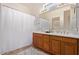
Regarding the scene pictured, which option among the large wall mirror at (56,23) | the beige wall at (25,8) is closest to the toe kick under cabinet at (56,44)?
the large wall mirror at (56,23)

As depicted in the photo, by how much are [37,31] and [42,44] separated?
0.99ft

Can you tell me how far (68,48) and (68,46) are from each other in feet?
0.16

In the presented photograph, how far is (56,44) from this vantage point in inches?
98.7

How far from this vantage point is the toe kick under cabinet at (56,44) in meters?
2.26

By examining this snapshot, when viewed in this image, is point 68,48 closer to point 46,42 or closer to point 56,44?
point 56,44

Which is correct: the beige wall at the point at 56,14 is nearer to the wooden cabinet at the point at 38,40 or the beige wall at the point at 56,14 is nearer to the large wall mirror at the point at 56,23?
the large wall mirror at the point at 56,23

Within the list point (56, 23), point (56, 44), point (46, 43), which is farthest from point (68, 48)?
point (56, 23)

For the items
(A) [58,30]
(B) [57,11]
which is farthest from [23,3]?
(A) [58,30]

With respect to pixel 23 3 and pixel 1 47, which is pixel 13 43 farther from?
pixel 23 3

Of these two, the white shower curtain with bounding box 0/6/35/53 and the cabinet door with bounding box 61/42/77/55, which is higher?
the white shower curtain with bounding box 0/6/35/53

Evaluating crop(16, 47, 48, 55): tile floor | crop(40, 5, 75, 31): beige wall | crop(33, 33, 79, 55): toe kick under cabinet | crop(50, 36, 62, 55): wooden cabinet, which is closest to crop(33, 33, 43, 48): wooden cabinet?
crop(33, 33, 79, 55): toe kick under cabinet

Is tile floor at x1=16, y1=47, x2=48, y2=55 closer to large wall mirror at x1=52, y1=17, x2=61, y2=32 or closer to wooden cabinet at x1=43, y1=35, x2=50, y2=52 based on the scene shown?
wooden cabinet at x1=43, y1=35, x2=50, y2=52

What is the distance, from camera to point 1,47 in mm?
2145

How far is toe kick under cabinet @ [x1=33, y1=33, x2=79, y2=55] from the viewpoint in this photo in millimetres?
2262
